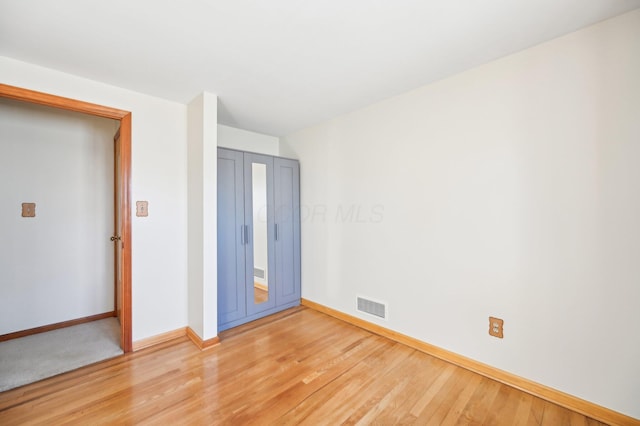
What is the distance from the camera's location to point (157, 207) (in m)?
2.59

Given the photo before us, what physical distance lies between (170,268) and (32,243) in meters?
1.56

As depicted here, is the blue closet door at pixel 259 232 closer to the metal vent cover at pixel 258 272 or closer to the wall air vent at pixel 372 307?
the metal vent cover at pixel 258 272

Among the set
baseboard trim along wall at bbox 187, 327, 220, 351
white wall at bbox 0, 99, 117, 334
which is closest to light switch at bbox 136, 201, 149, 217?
white wall at bbox 0, 99, 117, 334

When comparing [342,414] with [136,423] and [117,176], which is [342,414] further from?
[117,176]

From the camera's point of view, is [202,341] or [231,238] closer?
[202,341]

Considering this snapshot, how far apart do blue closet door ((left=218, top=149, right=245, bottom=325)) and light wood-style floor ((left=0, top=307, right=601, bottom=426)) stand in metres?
0.47

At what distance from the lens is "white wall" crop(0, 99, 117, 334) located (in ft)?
8.85

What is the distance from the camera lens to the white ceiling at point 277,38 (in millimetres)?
1477

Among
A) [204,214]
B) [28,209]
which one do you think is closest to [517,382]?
[204,214]

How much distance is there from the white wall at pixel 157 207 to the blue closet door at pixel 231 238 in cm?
36

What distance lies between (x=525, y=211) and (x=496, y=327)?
90 centimetres

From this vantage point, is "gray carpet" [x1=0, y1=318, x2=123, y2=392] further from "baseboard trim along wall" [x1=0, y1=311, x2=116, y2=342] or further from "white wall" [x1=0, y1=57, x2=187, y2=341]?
"white wall" [x1=0, y1=57, x2=187, y2=341]

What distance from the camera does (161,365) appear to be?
2207 mm

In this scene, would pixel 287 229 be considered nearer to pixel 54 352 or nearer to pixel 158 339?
pixel 158 339
